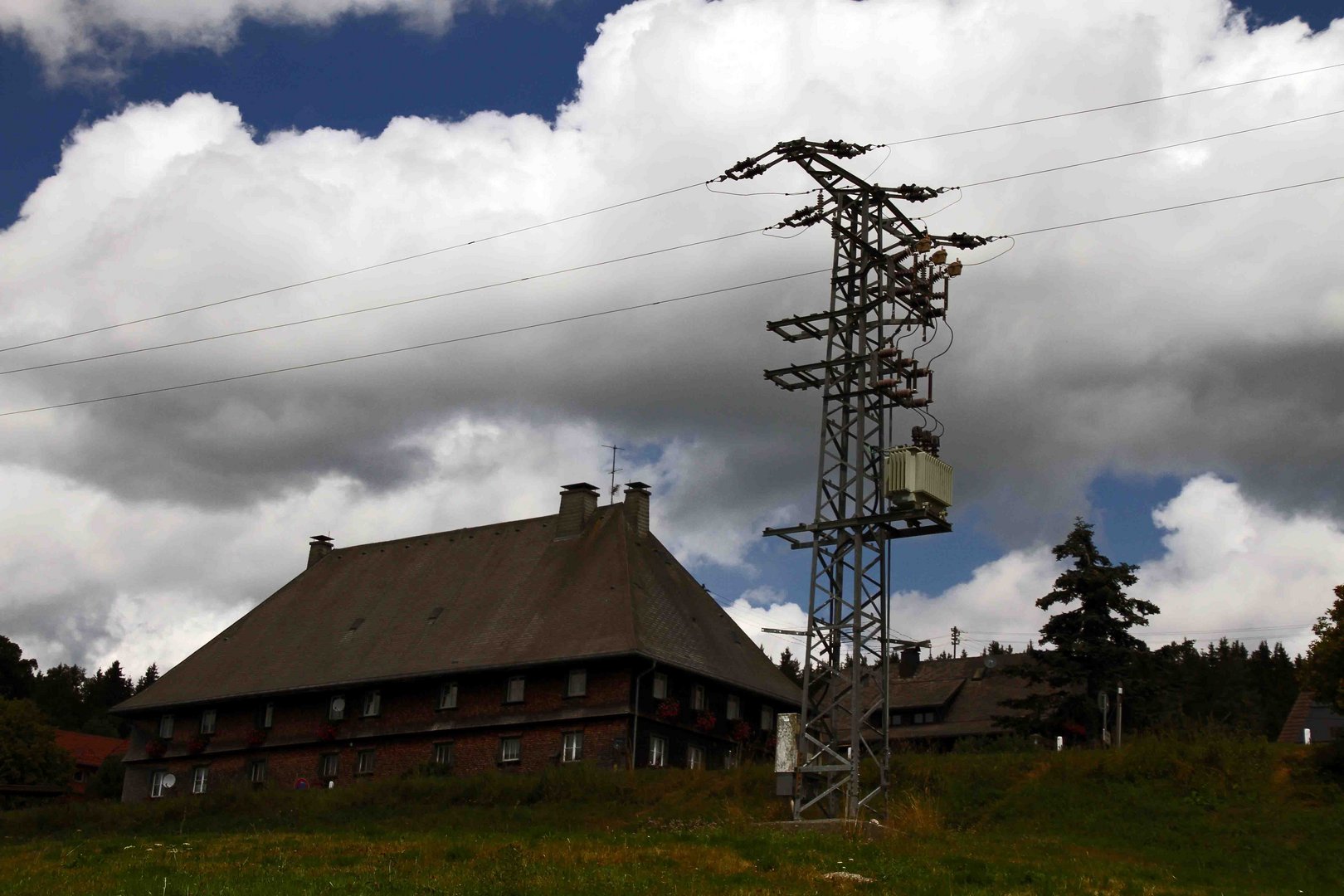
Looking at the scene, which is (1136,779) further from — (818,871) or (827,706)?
(818,871)

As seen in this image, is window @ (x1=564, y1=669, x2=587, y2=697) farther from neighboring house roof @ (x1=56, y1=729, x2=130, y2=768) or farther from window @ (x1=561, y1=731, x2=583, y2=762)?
neighboring house roof @ (x1=56, y1=729, x2=130, y2=768)

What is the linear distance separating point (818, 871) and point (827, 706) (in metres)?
10.5

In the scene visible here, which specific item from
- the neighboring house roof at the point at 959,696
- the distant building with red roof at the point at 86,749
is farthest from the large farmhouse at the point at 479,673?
the distant building with red roof at the point at 86,749

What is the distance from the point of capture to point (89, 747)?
343 feet

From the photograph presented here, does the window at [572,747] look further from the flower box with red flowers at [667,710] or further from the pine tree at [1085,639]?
the pine tree at [1085,639]

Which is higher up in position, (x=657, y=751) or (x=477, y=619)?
(x=477, y=619)

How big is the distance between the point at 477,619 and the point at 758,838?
28649 millimetres

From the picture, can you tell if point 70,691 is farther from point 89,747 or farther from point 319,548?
point 319,548

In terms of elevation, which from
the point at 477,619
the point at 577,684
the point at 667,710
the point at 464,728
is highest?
the point at 477,619

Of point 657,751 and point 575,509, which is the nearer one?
point 657,751

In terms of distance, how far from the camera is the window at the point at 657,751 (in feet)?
149

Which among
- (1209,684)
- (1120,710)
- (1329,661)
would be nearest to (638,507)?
(1120,710)

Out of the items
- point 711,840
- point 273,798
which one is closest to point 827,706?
point 711,840

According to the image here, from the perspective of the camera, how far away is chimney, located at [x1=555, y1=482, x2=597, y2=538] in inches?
2117
